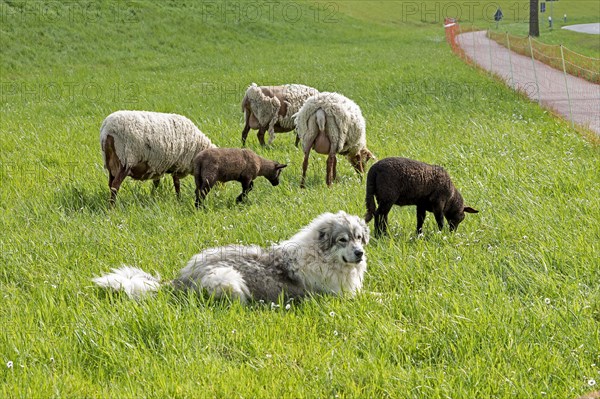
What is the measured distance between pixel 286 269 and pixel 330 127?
4.20 metres

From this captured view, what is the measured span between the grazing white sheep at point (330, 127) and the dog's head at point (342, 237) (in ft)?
12.1

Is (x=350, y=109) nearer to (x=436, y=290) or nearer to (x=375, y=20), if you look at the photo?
(x=436, y=290)

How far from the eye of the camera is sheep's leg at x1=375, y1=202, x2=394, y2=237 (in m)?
6.73

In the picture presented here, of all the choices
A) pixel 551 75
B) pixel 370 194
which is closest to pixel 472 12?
pixel 551 75

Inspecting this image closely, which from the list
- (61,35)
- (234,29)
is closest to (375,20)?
(234,29)

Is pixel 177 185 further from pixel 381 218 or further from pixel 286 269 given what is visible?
pixel 286 269

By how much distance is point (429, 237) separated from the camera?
22.0 feet

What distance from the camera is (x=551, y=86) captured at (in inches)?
769

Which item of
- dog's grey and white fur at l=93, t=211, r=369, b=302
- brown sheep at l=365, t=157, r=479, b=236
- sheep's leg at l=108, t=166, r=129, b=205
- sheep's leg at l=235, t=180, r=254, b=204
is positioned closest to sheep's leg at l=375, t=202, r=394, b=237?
brown sheep at l=365, t=157, r=479, b=236

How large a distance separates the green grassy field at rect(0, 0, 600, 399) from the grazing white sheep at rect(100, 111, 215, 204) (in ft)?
1.29

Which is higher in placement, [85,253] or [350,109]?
[350,109]

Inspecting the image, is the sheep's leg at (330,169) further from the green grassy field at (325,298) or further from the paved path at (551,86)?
the paved path at (551,86)

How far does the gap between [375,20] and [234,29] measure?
2429 centimetres

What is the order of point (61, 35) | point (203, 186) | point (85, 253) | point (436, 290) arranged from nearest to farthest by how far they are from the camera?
point (436, 290)
point (85, 253)
point (203, 186)
point (61, 35)
